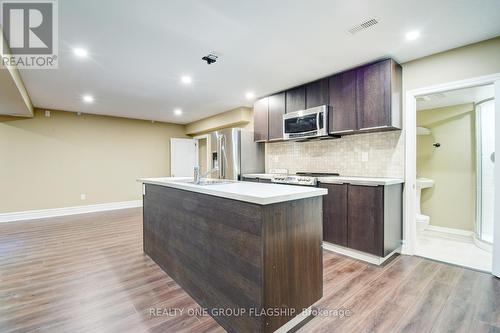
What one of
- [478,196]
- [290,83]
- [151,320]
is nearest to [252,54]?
[290,83]

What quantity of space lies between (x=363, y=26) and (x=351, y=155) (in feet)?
6.04

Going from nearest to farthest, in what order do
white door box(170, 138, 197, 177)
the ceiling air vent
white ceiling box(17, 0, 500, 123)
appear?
white ceiling box(17, 0, 500, 123) < the ceiling air vent < white door box(170, 138, 197, 177)

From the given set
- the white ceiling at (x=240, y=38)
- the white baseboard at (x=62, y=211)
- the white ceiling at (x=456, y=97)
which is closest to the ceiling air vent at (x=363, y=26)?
the white ceiling at (x=240, y=38)

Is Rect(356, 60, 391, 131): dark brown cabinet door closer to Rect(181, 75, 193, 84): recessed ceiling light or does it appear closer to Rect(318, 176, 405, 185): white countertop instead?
Rect(318, 176, 405, 185): white countertop

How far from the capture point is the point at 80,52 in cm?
261

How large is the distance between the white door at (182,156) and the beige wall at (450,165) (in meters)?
6.13

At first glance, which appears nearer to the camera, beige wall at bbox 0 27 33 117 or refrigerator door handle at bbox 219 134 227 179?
beige wall at bbox 0 27 33 117

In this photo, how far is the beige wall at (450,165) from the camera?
12.0 ft

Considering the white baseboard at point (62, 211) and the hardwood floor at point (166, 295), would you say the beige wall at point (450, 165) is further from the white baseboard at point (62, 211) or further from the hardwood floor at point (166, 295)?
the white baseboard at point (62, 211)

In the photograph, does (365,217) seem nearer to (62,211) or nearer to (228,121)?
(228,121)

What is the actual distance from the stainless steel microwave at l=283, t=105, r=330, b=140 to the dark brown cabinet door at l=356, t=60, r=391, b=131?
50cm

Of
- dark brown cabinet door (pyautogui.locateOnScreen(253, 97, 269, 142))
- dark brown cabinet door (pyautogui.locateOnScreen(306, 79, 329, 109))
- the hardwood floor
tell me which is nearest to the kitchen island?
the hardwood floor

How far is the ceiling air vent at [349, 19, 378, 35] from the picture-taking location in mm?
2094

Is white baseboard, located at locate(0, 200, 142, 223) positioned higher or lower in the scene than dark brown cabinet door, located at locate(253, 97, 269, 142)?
lower
